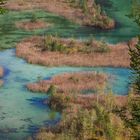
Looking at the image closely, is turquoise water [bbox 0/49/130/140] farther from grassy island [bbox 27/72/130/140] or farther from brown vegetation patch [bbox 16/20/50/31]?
brown vegetation patch [bbox 16/20/50/31]

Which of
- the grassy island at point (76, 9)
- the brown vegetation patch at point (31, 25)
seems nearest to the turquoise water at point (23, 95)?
the brown vegetation patch at point (31, 25)

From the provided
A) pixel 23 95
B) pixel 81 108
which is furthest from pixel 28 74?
pixel 81 108

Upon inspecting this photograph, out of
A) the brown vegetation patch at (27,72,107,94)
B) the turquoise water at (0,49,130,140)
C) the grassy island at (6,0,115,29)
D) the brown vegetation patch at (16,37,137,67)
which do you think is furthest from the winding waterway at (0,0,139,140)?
the grassy island at (6,0,115,29)

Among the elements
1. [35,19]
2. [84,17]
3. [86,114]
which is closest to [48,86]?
[86,114]

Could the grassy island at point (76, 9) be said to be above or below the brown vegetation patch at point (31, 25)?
above

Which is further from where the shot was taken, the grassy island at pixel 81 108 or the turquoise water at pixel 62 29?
the turquoise water at pixel 62 29

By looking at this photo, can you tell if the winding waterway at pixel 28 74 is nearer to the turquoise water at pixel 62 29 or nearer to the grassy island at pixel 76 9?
the turquoise water at pixel 62 29

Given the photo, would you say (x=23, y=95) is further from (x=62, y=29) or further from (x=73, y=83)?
(x=62, y=29)

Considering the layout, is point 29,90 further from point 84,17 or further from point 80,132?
point 84,17
